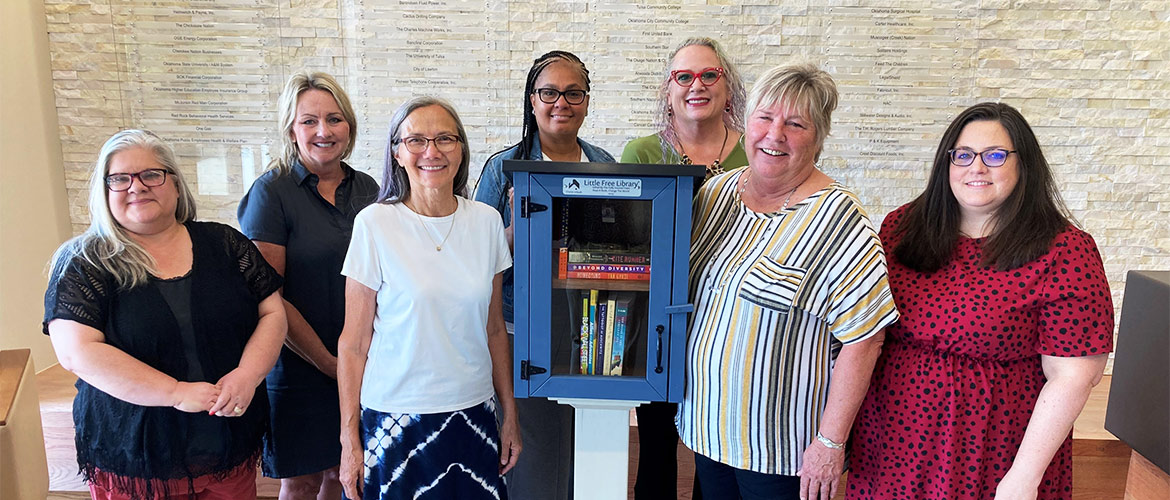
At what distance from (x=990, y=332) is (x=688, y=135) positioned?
988mm

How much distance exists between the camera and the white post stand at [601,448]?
4.89ft

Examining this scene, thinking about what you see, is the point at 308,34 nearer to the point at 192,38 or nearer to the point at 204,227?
the point at 192,38

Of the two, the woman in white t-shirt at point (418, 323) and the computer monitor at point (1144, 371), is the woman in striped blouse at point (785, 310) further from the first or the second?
the computer monitor at point (1144, 371)

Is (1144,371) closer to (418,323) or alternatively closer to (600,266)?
(600,266)

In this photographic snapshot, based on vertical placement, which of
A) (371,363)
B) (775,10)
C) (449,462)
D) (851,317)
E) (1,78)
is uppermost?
(775,10)

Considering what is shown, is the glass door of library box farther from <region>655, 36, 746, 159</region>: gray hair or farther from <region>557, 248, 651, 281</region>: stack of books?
<region>655, 36, 746, 159</region>: gray hair

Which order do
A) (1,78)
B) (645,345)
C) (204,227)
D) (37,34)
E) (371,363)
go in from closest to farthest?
1. (645,345)
2. (371,363)
3. (204,227)
4. (1,78)
5. (37,34)

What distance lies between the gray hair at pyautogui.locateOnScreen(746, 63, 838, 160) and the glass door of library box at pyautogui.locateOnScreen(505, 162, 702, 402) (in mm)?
208

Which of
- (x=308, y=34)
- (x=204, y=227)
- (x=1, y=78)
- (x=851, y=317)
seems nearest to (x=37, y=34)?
(x=1, y=78)

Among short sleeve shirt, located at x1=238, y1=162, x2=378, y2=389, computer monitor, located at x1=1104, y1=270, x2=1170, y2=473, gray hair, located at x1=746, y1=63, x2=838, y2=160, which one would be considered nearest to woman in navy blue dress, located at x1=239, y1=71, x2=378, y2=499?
short sleeve shirt, located at x1=238, y1=162, x2=378, y2=389

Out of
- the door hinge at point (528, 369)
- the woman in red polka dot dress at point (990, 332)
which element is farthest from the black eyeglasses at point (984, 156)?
the door hinge at point (528, 369)

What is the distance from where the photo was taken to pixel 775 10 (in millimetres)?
3053

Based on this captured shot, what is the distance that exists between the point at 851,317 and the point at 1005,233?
1.25 ft

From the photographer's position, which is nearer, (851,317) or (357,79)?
(851,317)
